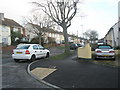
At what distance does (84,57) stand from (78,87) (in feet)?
24.3

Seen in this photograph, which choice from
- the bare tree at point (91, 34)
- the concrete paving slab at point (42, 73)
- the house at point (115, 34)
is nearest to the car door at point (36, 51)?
the concrete paving slab at point (42, 73)

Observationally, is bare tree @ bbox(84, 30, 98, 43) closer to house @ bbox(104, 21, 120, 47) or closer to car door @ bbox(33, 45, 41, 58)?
house @ bbox(104, 21, 120, 47)

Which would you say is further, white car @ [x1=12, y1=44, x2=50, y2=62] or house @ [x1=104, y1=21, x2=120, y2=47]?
house @ [x1=104, y1=21, x2=120, y2=47]

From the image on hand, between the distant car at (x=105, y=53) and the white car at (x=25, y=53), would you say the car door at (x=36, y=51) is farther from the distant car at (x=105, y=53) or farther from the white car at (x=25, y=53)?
the distant car at (x=105, y=53)

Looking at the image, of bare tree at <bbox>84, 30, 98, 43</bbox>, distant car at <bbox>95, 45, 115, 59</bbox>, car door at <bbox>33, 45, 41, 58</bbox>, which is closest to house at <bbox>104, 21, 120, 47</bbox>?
distant car at <bbox>95, 45, 115, 59</bbox>

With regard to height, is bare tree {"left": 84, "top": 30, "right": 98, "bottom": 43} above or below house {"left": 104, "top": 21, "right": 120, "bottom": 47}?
above

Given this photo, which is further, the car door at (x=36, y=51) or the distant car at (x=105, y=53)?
the car door at (x=36, y=51)

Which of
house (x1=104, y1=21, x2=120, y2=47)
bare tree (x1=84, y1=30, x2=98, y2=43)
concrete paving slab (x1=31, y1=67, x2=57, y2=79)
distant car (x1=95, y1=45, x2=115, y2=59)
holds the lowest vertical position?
concrete paving slab (x1=31, y1=67, x2=57, y2=79)

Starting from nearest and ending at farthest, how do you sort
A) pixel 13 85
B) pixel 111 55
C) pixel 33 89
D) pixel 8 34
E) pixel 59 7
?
pixel 33 89
pixel 13 85
pixel 111 55
pixel 59 7
pixel 8 34

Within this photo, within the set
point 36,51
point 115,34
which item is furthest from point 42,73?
point 115,34

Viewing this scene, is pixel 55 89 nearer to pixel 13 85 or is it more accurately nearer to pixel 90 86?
pixel 90 86

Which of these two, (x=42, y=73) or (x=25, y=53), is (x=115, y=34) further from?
(x=42, y=73)

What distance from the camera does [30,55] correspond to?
1279cm

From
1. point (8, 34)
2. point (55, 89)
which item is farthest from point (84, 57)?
point (8, 34)
